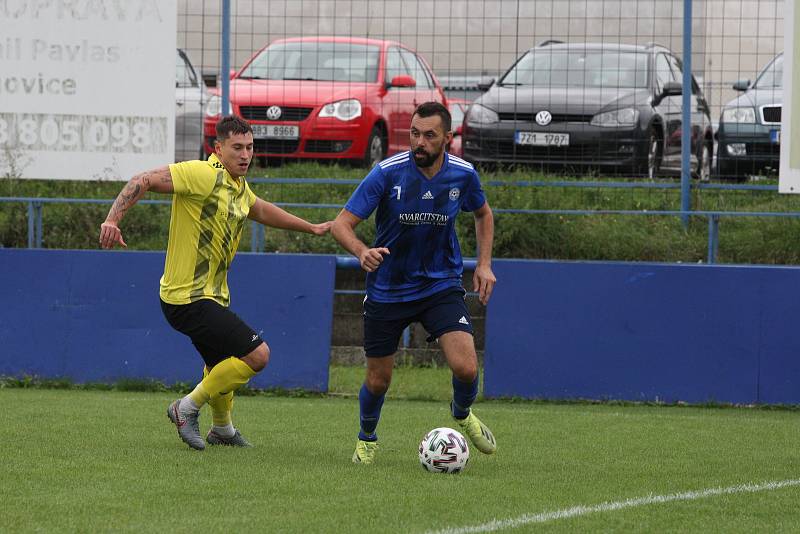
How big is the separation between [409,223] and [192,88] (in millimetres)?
7921

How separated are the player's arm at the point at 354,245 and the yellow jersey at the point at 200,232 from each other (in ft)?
2.85

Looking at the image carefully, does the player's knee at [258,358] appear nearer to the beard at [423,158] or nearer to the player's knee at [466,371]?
the player's knee at [466,371]

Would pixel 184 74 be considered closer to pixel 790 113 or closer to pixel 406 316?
pixel 790 113

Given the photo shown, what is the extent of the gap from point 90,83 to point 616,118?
5.57m

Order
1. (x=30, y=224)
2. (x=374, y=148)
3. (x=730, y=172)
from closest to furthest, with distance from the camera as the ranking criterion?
1. (x=30, y=224)
2. (x=730, y=172)
3. (x=374, y=148)

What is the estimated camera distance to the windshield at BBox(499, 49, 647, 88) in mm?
14492

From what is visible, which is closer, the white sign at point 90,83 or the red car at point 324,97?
the white sign at point 90,83

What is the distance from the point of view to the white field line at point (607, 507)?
545cm

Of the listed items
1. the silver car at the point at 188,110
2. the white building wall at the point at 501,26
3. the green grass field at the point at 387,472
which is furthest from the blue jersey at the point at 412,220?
the silver car at the point at 188,110

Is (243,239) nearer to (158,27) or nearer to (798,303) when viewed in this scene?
(158,27)

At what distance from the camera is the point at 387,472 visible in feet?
23.1

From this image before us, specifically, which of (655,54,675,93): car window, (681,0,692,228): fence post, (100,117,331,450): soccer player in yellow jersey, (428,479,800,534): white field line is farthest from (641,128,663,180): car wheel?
(428,479,800,534): white field line

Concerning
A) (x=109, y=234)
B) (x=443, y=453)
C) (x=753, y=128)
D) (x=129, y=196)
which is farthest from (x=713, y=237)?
(x=109, y=234)

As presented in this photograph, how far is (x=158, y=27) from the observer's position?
46.4ft
